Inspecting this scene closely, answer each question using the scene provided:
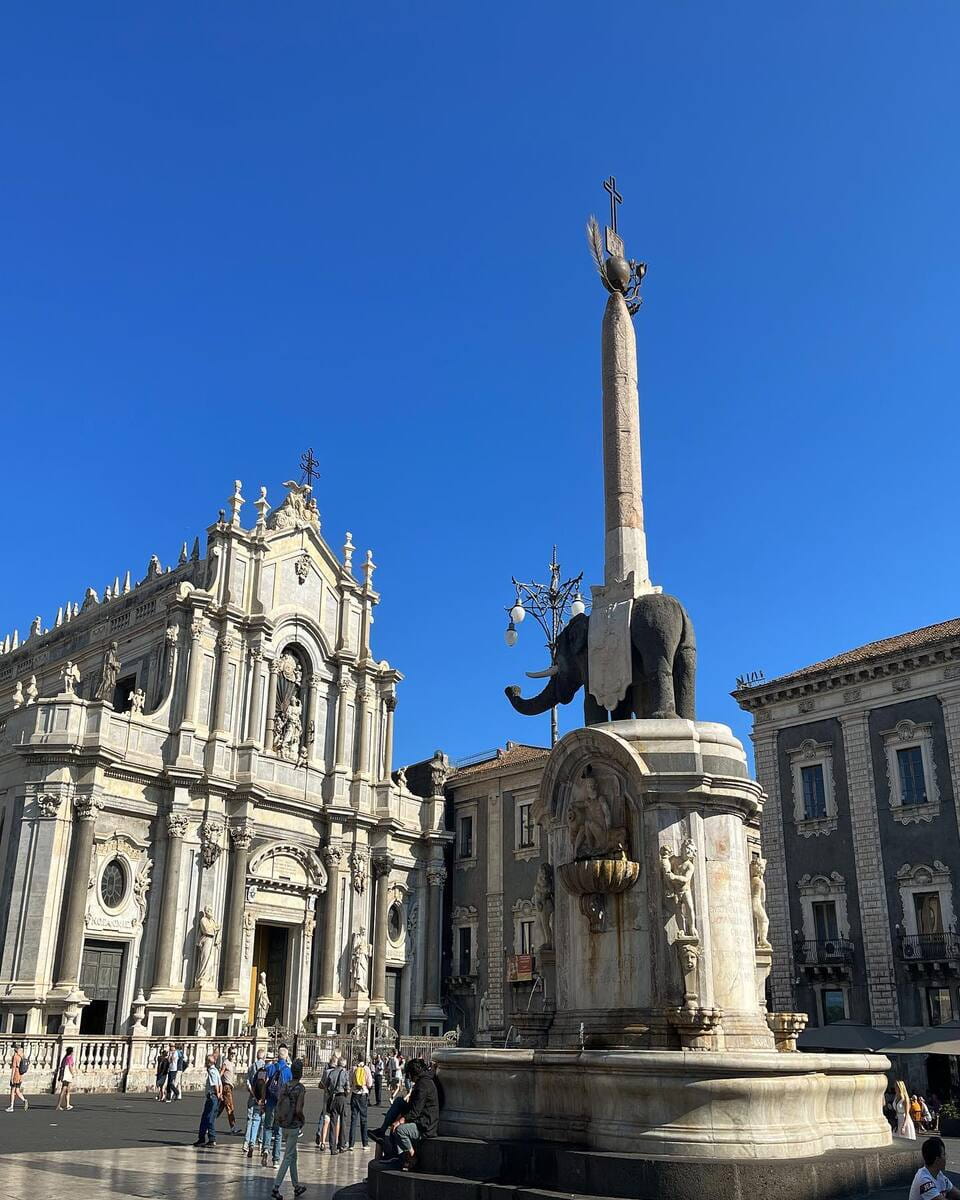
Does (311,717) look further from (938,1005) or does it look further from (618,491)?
(618,491)

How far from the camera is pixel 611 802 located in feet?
36.7

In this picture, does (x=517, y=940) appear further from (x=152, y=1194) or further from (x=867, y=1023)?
(x=152, y=1194)

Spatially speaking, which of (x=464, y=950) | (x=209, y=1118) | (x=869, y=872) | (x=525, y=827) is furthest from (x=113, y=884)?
(x=869, y=872)

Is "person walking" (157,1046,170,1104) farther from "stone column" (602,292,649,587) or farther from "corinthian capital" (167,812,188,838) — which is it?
"stone column" (602,292,649,587)

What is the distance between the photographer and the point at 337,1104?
60.8 ft

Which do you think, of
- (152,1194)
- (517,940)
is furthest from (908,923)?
(152,1194)

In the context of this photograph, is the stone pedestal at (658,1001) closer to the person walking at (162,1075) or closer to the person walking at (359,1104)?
the person walking at (359,1104)

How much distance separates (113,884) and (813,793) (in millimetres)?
21055

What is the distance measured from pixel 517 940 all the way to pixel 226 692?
13.8 meters

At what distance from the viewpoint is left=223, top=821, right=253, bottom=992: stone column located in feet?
111

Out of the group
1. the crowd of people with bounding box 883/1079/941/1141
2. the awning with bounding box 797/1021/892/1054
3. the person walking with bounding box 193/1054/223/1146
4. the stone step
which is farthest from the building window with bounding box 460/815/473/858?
the stone step

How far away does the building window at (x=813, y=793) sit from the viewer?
33500 millimetres

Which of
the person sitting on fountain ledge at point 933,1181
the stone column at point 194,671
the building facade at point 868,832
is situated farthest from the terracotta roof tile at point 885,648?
the person sitting on fountain ledge at point 933,1181

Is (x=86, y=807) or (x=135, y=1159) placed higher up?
(x=86, y=807)
